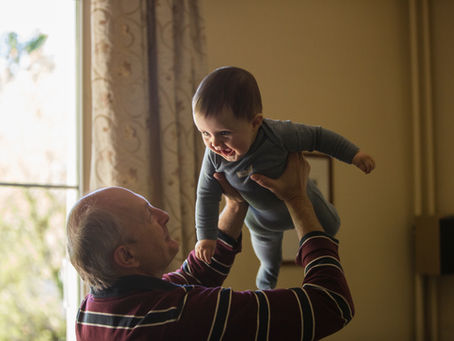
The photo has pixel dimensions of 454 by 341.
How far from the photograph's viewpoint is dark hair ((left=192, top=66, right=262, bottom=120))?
3.83 feet

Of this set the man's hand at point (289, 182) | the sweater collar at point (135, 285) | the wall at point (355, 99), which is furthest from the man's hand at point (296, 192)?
the wall at point (355, 99)

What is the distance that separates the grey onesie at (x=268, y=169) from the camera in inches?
50.3

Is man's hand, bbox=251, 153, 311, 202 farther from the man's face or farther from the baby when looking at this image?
the man's face

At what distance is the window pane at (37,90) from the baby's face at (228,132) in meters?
1.43

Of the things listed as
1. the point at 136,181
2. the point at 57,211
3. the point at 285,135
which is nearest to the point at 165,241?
the point at 285,135

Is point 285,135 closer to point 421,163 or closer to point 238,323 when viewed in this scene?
point 238,323

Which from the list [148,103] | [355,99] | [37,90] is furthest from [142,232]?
[355,99]

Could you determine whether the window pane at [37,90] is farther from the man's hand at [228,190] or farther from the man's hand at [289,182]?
the man's hand at [289,182]

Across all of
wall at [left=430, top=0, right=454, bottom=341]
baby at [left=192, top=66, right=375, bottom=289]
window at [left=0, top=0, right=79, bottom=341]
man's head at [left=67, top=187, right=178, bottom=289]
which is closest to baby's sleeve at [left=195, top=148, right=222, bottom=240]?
baby at [left=192, top=66, right=375, bottom=289]

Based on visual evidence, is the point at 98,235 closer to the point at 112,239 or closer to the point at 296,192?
the point at 112,239

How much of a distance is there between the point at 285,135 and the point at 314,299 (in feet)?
1.45

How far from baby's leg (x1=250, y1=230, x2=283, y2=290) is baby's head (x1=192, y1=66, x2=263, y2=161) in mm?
363

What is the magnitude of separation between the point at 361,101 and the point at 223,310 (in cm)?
272

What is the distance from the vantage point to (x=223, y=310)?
1033mm
